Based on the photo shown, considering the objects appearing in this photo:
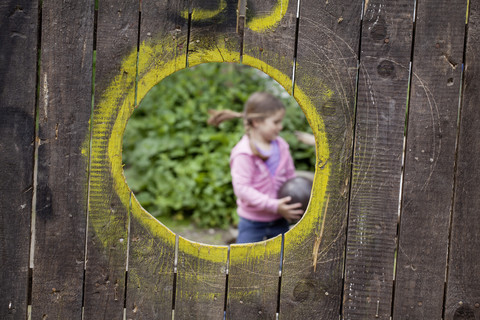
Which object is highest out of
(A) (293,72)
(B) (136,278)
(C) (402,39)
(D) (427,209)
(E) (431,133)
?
(C) (402,39)

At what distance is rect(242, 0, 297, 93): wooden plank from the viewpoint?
2.21m

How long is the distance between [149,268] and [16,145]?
2.86ft

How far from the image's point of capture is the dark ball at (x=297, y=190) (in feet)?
12.2

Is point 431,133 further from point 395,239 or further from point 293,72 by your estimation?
point 293,72

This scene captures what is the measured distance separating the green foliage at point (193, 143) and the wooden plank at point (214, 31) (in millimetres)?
4134

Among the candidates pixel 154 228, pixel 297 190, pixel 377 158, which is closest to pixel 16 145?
pixel 154 228

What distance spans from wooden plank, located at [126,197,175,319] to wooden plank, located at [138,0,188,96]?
26.8 inches

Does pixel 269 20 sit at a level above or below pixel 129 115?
above

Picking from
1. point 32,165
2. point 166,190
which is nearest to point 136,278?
point 32,165

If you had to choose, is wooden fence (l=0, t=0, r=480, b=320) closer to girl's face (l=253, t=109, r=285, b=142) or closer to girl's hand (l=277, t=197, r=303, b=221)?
girl's hand (l=277, t=197, r=303, b=221)

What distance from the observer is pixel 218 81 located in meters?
7.24

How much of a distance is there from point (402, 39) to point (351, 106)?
379mm

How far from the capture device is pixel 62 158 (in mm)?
2303

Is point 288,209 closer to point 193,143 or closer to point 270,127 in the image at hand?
point 270,127
